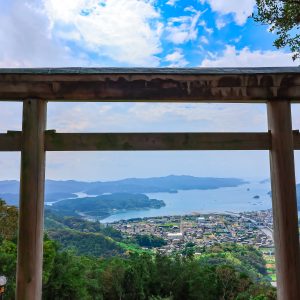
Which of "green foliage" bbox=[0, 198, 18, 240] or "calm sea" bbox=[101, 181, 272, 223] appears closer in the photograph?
"calm sea" bbox=[101, 181, 272, 223]

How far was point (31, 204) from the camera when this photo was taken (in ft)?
6.75

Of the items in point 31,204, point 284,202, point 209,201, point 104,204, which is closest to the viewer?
point 31,204

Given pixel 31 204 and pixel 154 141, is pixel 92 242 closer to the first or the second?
pixel 31 204

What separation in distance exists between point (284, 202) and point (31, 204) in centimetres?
179

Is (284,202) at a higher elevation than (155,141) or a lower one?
lower

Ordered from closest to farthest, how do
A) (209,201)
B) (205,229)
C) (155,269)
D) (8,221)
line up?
(205,229)
(209,201)
(155,269)
(8,221)

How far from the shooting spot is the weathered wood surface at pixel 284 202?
6.98 ft

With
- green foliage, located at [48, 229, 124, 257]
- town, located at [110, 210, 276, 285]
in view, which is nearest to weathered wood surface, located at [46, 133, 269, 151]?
town, located at [110, 210, 276, 285]

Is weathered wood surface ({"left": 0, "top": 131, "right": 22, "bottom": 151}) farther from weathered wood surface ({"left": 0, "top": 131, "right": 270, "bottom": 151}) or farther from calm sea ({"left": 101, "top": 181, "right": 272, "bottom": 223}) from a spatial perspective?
calm sea ({"left": 101, "top": 181, "right": 272, "bottom": 223})

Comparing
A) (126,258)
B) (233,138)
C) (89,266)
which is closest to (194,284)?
(126,258)

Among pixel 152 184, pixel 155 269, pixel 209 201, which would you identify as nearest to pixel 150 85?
pixel 152 184

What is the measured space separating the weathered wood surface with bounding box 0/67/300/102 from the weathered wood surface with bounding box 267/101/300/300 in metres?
0.18

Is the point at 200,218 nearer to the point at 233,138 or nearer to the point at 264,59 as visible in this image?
the point at 233,138

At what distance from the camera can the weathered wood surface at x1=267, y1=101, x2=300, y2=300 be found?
2127 millimetres
